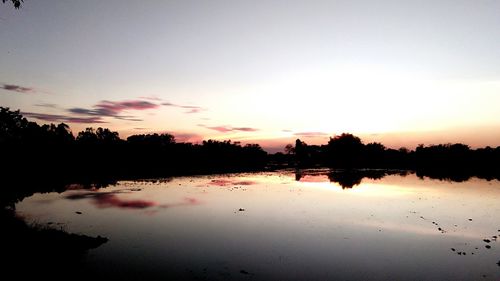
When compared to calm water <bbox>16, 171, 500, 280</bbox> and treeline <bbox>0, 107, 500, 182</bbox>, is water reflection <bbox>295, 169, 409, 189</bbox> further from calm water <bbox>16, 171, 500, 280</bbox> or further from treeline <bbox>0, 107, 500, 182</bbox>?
calm water <bbox>16, 171, 500, 280</bbox>

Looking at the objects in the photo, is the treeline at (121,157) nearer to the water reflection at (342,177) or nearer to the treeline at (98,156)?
the treeline at (98,156)

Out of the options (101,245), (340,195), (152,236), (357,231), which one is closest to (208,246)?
(152,236)

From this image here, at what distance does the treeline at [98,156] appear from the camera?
83.2 metres

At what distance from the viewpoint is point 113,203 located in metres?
42.2

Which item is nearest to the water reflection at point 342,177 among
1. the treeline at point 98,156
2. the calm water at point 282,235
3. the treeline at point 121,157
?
the treeline at point 121,157

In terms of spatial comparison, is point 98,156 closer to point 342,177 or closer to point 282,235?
point 342,177

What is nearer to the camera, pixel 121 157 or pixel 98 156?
pixel 98 156

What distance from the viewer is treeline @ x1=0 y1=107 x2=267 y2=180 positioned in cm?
8319

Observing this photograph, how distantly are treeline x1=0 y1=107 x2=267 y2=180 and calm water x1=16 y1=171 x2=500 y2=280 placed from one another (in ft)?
86.2

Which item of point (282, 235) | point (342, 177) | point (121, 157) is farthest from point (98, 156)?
point (282, 235)

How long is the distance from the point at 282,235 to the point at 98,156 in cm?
10826

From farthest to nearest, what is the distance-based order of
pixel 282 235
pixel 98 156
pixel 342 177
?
pixel 98 156 → pixel 342 177 → pixel 282 235

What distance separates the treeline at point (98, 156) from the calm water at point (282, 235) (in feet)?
86.2

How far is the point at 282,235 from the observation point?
27.4 meters
